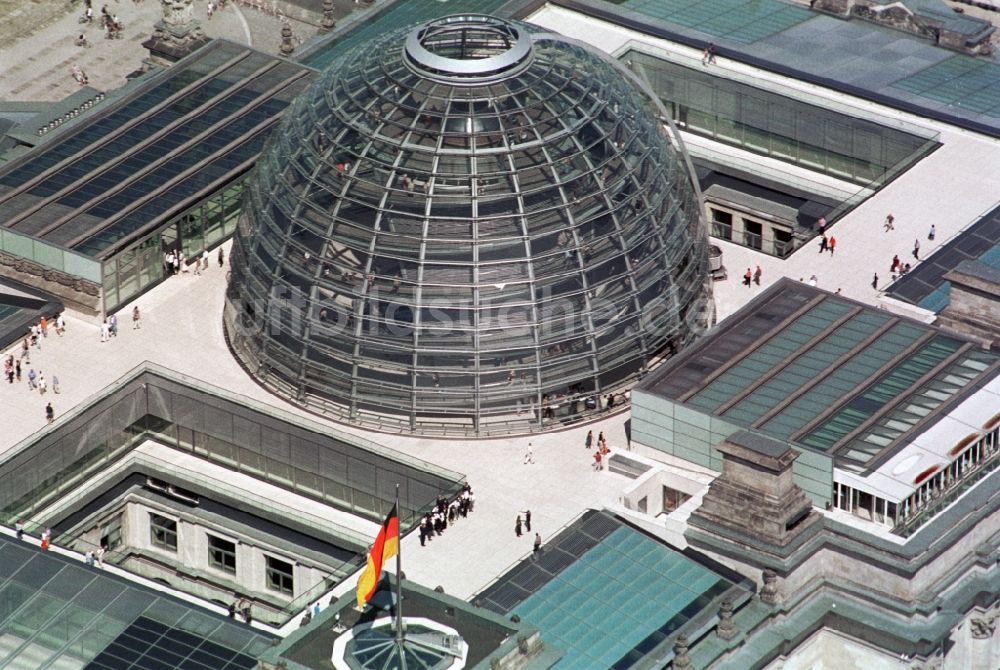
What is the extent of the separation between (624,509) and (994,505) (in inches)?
733

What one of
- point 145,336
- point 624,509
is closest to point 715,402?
point 624,509

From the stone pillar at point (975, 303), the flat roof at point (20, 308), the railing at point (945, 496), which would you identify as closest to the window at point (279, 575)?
the flat roof at point (20, 308)

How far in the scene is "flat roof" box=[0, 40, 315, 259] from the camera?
606 feet

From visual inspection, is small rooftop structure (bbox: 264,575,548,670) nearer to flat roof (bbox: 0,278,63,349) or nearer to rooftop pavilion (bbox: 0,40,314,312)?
flat roof (bbox: 0,278,63,349)

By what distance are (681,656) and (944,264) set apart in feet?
130

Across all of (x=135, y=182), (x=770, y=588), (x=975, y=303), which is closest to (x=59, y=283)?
(x=135, y=182)

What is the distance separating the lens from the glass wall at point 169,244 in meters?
184

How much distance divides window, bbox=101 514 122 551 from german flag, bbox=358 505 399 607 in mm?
30378

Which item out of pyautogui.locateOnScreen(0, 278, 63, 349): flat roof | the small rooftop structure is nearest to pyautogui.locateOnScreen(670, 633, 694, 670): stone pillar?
the small rooftop structure

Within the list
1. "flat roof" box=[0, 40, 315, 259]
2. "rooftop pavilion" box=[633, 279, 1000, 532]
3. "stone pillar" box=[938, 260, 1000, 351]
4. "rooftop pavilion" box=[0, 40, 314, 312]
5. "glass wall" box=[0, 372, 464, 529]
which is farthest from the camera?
"flat roof" box=[0, 40, 315, 259]

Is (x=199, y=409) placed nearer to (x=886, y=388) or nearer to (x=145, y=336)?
(x=145, y=336)

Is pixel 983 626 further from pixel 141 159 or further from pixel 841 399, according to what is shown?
pixel 141 159

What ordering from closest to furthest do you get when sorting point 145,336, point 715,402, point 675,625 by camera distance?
point 675,625, point 715,402, point 145,336

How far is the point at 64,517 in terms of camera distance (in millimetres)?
173625
